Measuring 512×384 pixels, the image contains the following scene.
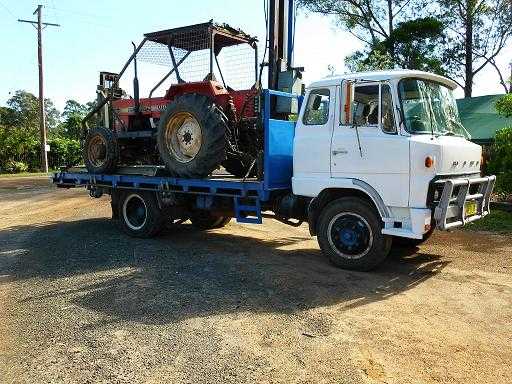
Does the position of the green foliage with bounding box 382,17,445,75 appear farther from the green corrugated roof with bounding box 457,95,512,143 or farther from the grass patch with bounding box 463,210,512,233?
the grass patch with bounding box 463,210,512,233

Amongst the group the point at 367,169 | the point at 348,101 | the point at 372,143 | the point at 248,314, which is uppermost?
the point at 348,101

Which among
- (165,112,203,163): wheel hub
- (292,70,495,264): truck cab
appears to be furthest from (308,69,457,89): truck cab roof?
(165,112,203,163): wheel hub

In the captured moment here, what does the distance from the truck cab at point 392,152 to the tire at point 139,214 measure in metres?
2.97

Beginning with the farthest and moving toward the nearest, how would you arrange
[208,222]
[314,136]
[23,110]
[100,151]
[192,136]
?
[23,110] < [208,222] < [100,151] < [192,136] < [314,136]

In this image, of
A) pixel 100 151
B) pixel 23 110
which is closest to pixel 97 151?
pixel 100 151

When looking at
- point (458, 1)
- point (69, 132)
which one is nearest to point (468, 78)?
point (458, 1)

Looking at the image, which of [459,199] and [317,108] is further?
[317,108]

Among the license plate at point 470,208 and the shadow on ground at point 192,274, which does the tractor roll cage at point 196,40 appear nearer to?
the shadow on ground at point 192,274

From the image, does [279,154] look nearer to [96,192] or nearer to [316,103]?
[316,103]

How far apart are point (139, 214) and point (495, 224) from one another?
7.17 meters

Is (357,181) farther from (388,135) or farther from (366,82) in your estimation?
(366,82)

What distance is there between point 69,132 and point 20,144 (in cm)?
1402

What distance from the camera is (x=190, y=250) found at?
314 inches

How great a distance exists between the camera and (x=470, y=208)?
6688mm
